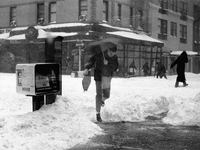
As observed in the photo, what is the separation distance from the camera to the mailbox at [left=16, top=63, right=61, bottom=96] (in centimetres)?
773

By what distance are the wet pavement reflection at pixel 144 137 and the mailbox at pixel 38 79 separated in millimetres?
1341

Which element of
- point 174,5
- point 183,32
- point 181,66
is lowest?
point 181,66

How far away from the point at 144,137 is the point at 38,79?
2225 millimetres

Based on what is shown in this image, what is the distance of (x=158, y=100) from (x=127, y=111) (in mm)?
940

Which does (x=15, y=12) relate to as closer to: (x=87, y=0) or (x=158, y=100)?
(x=87, y=0)

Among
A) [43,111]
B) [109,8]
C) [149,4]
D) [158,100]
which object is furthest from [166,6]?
[43,111]

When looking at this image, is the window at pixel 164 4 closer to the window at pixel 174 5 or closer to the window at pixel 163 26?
the window at pixel 163 26

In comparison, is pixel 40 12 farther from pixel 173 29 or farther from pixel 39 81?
pixel 39 81

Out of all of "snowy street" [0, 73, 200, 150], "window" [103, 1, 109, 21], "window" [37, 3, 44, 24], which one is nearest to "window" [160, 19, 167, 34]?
"window" [103, 1, 109, 21]

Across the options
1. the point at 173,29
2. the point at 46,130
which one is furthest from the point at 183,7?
the point at 46,130

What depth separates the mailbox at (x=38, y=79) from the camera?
773 cm

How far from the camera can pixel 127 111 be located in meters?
10.0

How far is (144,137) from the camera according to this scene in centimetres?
766

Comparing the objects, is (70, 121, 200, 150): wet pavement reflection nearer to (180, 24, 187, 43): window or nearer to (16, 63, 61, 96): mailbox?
(16, 63, 61, 96): mailbox
